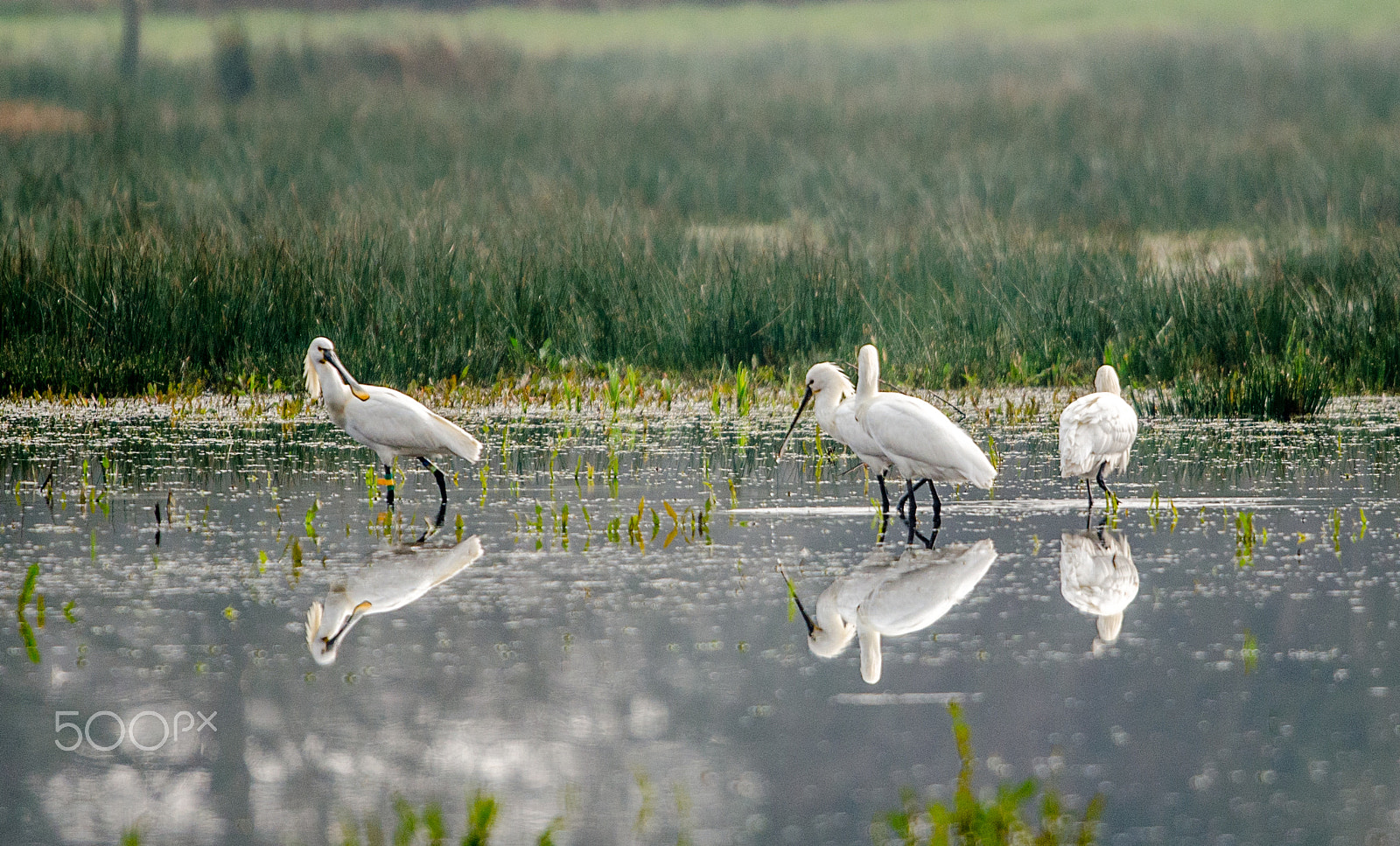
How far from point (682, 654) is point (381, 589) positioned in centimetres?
135

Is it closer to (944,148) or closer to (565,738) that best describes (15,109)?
(944,148)

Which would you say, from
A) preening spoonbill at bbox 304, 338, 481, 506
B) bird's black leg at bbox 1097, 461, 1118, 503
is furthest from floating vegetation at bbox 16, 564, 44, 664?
bird's black leg at bbox 1097, 461, 1118, 503

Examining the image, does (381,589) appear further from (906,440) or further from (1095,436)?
(1095,436)

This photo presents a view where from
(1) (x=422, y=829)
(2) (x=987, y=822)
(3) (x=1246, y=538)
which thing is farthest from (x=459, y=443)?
(2) (x=987, y=822)

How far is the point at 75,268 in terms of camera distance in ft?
42.3

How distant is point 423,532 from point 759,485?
1847mm

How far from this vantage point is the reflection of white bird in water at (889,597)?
560cm

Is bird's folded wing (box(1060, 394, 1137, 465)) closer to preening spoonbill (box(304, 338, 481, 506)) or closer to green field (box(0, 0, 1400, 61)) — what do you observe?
preening spoonbill (box(304, 338, 481, 506))

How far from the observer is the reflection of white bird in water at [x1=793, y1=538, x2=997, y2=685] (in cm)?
560

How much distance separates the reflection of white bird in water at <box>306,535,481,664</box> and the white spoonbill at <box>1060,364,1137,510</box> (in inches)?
101

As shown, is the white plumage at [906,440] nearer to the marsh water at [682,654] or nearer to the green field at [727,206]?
the marsh water at [682,654]

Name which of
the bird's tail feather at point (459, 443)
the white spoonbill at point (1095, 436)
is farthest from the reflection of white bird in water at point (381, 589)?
the white spoonbill at point (1095, 436)

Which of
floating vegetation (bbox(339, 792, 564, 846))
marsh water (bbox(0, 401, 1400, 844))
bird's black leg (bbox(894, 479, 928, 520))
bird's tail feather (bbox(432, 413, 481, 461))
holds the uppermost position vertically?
bird's tail feather (bbox(432, 413, 481, 461))

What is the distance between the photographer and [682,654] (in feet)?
18.0
